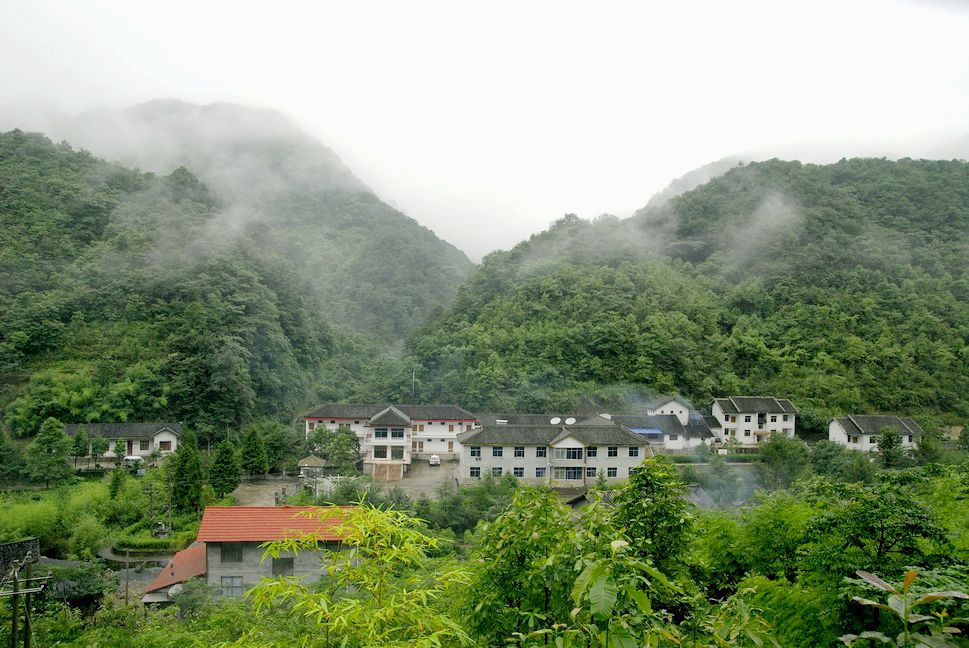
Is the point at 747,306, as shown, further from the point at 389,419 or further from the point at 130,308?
the point at 130,308

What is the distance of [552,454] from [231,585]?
462 inches

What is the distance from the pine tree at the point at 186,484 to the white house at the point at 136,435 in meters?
5.44

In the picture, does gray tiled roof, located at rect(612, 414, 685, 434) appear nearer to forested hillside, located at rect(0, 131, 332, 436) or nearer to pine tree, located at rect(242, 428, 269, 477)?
pine tree, located at rect(242, 428, 269, 477)

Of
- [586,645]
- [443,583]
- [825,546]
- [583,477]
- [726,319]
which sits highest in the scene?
[726,319]

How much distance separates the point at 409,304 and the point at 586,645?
4428cm

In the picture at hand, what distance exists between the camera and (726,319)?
3086 cm

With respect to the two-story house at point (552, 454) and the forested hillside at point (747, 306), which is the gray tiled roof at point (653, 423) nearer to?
the forested hillside at point (747, 306)

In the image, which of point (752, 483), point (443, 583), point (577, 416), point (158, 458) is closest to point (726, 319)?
point (577, 416)

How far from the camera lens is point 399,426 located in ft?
69.6

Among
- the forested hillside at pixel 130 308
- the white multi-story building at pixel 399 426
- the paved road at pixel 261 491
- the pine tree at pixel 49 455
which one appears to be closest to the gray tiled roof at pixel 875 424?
the white multi-story building at pixel 399 426

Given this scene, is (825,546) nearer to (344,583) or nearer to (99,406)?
(344,583)

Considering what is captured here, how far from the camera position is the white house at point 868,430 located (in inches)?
876

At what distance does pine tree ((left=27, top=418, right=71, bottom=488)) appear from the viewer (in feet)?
55.0

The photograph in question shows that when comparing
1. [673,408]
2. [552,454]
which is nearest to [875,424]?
[673,408]
